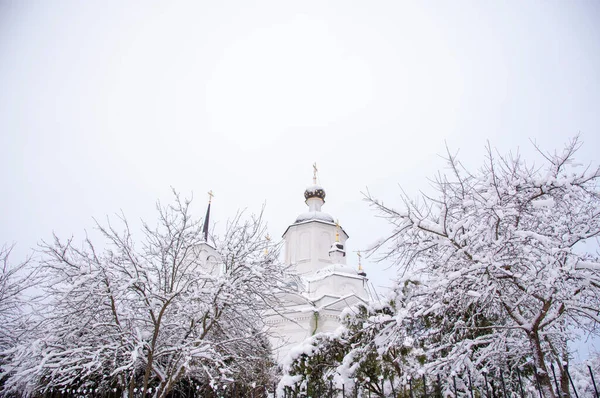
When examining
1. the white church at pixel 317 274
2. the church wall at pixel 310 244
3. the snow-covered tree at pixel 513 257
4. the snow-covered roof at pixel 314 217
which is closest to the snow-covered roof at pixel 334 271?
the white church at pixel 317 274

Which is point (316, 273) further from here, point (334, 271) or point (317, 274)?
point (334, 271)

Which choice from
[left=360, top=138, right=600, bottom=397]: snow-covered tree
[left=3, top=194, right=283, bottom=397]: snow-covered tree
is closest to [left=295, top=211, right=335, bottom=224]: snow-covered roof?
[left=3, top=194, right=283, bottom=397]: snow-covered tree

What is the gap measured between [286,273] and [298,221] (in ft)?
77.7

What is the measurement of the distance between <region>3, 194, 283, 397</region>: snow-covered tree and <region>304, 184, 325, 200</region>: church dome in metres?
25.5

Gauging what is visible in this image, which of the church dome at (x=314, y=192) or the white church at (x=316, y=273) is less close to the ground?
the church dome at (x=314, y=192)

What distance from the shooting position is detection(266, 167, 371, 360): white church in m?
24.7

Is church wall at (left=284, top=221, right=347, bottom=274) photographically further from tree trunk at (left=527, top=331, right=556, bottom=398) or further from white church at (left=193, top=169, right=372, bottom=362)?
tree trunk at (left=527, top=331, right=556, bottom=398)

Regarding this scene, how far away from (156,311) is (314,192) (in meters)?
26.9

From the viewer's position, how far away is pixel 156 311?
7.55m

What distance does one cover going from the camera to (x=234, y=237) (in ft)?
27.4

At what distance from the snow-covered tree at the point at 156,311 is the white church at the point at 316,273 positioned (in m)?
16.2

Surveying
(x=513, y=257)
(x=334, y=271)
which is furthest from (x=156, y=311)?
(x=334, y=271)

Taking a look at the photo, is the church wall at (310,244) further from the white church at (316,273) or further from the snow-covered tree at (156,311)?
the snow-covered tree at (156,311)

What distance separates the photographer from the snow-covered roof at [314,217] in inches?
1254
